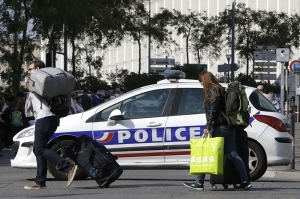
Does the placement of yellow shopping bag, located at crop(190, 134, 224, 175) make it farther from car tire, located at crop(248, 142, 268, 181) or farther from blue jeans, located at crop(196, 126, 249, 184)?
car tire, located at crop(248, 142, 268, 181)

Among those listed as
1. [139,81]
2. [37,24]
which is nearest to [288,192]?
[37,24]

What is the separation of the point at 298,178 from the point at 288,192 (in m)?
3.28

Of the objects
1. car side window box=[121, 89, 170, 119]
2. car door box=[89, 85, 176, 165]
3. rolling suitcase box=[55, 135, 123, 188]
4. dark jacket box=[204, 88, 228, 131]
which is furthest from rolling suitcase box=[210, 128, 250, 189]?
car side window box=[121, 89, 170, 119]

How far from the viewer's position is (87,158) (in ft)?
38.0

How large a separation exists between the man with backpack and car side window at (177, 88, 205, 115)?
2.37 meters

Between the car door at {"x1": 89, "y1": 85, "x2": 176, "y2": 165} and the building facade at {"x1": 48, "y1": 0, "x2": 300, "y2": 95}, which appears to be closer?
the car door at {"x1": 89, "y1": 85, "x2": 176, "y2": 165}

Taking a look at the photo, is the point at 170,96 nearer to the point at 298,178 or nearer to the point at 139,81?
the point at 298,178

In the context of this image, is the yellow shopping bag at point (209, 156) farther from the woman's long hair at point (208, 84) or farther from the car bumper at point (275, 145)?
the car bumper at point (275, 145)

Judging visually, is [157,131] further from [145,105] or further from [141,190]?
[141,190]

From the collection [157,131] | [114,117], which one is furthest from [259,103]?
[114,117]

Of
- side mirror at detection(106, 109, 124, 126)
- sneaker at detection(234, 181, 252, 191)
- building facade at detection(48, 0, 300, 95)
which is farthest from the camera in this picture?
building facade at detection(48, 0, 300, 95)

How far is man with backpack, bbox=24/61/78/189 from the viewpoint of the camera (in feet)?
37.3

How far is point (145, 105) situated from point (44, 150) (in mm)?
2285

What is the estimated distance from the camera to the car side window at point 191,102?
13234 mm
